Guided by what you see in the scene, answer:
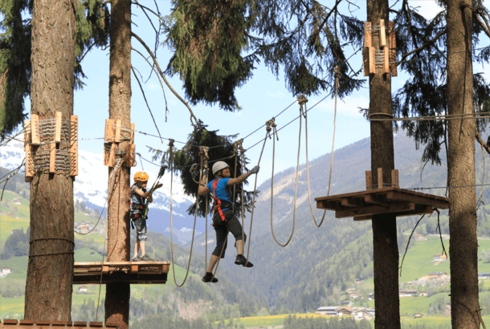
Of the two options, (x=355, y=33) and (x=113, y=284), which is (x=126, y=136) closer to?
(x=113, y=284)

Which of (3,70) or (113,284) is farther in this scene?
(3,70)

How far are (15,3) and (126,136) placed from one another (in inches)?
173

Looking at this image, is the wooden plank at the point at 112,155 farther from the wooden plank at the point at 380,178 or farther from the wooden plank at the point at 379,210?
the wooden plank at the point at 380,178

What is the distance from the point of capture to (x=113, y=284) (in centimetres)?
732

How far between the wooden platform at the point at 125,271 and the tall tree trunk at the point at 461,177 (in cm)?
397

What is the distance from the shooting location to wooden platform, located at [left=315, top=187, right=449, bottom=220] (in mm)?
5773

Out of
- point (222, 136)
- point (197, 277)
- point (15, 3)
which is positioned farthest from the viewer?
point (197, 277)

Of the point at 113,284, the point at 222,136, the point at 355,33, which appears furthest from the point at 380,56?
the point at 222,136

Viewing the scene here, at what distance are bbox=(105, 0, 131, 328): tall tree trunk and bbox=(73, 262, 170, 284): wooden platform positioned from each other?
1.27 ft

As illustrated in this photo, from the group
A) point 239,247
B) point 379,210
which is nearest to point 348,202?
point 379,210

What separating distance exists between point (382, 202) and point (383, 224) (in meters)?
0.73

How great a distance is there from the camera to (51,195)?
4582mm

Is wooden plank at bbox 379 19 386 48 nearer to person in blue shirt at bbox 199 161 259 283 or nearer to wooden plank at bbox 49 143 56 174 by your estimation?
person in blue shirt at bbox 199 161 259 283

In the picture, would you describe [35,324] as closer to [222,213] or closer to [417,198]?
[222,213]
